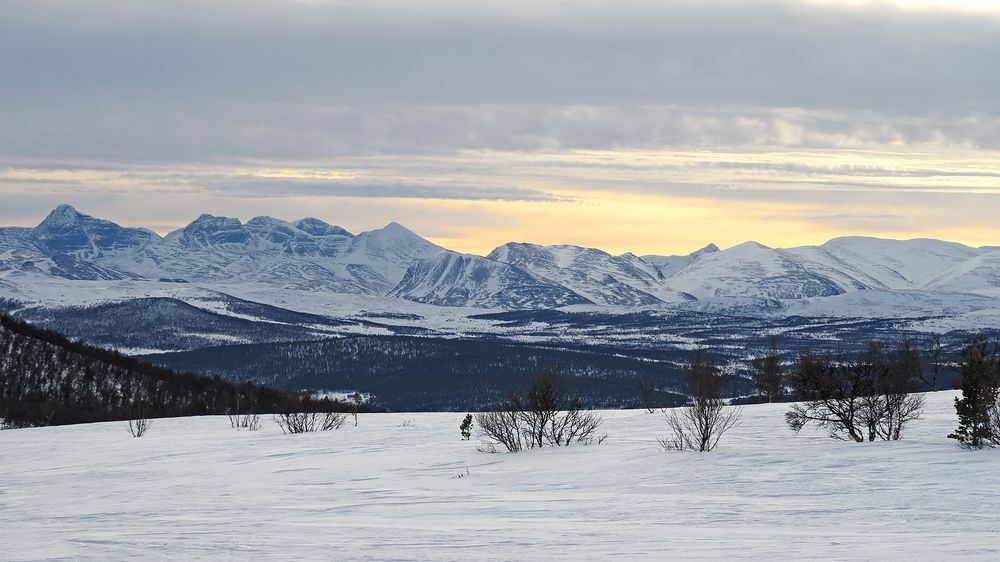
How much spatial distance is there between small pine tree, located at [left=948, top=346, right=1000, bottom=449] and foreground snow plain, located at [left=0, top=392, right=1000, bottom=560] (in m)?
0.87

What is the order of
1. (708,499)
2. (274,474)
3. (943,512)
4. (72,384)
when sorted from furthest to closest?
(72,384) < (274,474) < (708,499) < (943,512)

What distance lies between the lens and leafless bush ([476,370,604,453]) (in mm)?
41812

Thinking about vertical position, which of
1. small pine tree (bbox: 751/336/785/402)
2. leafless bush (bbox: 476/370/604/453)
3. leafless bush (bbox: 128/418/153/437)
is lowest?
leafless bush (bbox: 128/418/153/437)

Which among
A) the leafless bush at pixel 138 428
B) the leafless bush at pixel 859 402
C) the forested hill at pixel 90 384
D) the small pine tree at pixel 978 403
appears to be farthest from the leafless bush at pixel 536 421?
the forested hill at pixel 90 384

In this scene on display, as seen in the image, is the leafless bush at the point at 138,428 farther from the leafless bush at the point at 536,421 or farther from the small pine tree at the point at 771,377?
the small pine tree at the point at 771,377

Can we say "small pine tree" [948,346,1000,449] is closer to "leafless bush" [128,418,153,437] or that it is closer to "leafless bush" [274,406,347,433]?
"leafless bush" [274,406,347,433]

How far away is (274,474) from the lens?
35938 millimetres

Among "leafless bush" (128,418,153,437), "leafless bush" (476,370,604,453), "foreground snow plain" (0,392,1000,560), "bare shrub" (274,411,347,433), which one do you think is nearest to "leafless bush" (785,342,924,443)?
"foreground snow plain" (0,392,1000,560)

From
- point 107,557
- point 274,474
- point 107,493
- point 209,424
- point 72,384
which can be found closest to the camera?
point 107,557

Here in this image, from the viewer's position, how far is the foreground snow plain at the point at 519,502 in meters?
20.3

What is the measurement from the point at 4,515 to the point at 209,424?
126 ft

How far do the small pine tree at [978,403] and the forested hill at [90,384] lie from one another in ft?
329

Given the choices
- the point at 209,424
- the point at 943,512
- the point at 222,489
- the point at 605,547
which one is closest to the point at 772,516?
the point at 943,512

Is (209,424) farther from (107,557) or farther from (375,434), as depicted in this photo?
(107,557)
